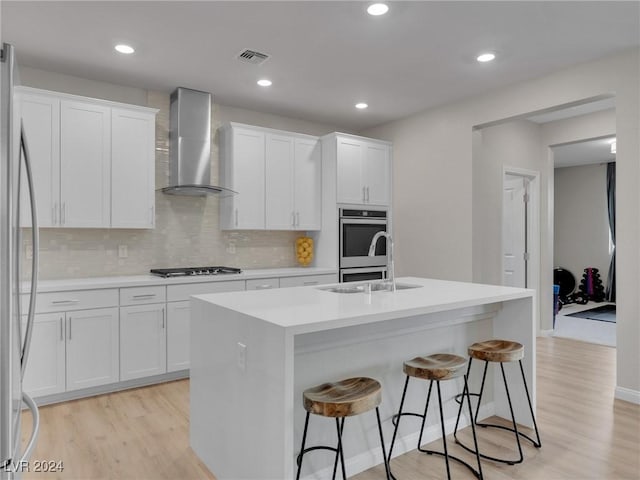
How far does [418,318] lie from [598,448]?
51.3 inches

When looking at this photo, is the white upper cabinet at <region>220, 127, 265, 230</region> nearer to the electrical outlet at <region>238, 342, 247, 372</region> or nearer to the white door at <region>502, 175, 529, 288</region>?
the electrical outlet at <region>238, 342, 247, 372</region>

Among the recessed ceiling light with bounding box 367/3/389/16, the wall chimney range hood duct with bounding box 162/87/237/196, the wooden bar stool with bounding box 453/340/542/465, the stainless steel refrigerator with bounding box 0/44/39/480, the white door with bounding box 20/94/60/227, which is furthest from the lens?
the wall chimney range hood duct with bounding box 162/87/237/196

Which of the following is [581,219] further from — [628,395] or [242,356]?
[242,356]

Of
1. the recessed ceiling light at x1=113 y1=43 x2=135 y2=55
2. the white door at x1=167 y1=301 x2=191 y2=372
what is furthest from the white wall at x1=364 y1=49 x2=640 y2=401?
the recessed ceiling light at x1=113 y1=43 x2=135 y2=55

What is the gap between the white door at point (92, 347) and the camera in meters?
3.31

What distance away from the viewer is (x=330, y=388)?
1.95m

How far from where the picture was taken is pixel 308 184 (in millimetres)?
4980

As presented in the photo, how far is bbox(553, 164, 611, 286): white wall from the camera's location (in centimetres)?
848

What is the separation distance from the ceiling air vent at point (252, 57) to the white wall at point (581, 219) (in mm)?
7769

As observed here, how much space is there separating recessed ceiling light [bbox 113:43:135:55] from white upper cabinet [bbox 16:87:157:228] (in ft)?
1.85

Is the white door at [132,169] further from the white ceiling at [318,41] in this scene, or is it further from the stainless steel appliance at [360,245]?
the stainless steel appliance at [360,245]

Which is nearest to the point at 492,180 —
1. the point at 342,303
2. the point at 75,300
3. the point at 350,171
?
the point at 350,171

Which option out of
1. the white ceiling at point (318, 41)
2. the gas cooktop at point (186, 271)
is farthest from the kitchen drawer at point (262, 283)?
the white ceiling at point (318, 41)

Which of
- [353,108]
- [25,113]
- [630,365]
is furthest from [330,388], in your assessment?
[353,108]
